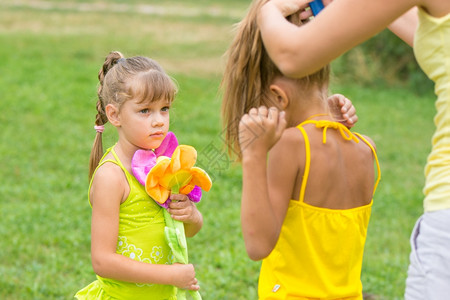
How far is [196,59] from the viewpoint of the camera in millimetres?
14836

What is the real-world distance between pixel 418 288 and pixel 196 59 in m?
13.2

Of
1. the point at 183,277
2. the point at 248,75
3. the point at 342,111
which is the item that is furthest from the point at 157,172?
the point at 342,111

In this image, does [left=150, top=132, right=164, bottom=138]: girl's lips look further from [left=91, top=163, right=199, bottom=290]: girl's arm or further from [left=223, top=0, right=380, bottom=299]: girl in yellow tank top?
[left=223, top=0, right=380, bottom=299]: girl in yellow tank top

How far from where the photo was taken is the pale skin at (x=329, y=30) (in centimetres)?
182

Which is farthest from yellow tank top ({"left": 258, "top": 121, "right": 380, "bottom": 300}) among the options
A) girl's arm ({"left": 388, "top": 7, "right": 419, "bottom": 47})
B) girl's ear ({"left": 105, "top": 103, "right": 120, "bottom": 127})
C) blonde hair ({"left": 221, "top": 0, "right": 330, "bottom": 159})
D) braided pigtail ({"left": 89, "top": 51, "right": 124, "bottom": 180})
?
braided pigtail ({"left": 89, "top": 51, "right": 124, "bottom": 180})

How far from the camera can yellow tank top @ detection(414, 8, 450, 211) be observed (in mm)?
1844

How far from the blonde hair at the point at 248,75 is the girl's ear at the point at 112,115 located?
1.63ft

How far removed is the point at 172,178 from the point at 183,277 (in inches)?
14.5

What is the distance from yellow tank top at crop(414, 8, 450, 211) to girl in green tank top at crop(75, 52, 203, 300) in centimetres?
104

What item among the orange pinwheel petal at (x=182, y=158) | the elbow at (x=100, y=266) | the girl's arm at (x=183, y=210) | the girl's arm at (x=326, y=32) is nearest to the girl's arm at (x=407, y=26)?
the girl's arm at (x=326, y=32)

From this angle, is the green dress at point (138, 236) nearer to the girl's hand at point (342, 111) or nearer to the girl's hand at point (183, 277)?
the girl's hand at point (183, 277)

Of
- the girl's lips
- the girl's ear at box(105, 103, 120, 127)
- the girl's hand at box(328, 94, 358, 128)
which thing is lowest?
the girl's hand at box(328, 94, 358, 128)

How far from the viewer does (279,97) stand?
90.6 inches

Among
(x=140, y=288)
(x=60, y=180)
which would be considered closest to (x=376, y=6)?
(x=140, y=288)
